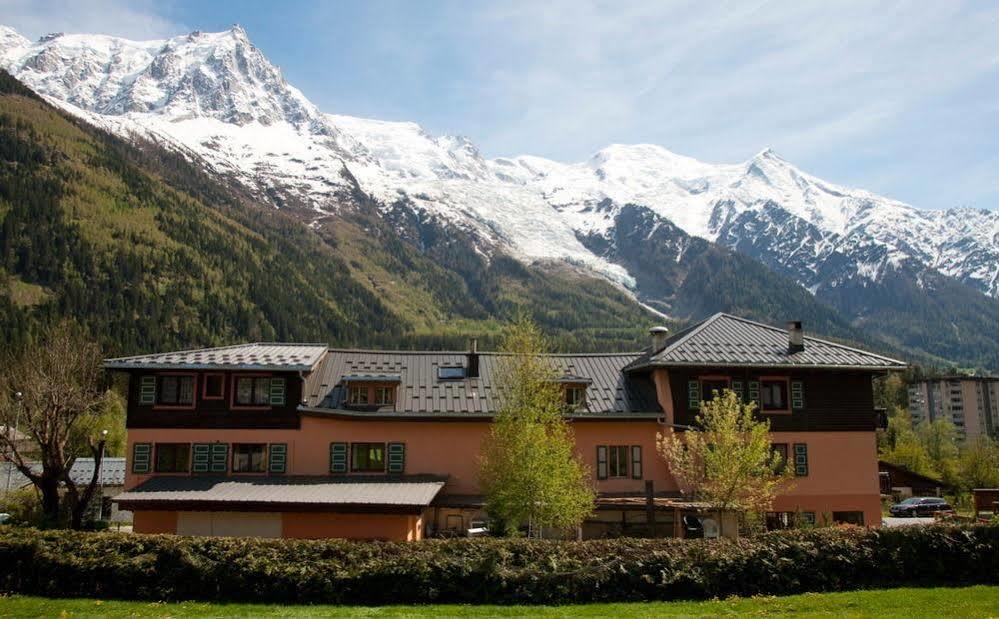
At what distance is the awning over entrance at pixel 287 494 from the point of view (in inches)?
1347

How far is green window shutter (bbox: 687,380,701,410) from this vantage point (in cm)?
4159

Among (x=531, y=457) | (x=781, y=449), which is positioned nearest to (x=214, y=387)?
(x=531, y=457)

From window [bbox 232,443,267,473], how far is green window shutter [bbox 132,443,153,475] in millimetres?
3772

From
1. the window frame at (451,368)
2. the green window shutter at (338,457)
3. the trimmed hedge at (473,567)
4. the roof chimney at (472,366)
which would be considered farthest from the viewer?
the roof chimney at (472,366)

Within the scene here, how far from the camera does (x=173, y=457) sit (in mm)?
39844

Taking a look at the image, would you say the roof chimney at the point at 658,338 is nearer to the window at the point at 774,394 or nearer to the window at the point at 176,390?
the window at the point at 774,394

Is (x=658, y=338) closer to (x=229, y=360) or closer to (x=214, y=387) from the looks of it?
(x=229, y=360)

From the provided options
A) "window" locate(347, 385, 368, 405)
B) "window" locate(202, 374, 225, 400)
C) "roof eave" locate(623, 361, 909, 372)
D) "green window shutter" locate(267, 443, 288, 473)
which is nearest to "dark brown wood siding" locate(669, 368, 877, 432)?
"roof eave" locate(623, 361, 909, 372)

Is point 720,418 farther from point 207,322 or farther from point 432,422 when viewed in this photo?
point 207,322

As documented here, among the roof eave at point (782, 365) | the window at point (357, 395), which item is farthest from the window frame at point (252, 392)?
the roof eave at point (782, 365)

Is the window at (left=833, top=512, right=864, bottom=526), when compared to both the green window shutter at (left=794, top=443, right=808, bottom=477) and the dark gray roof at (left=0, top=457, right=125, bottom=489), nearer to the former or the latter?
the green window shutter at (left=794, top=443, right=808, bottom=477)

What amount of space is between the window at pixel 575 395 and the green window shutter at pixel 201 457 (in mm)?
17132

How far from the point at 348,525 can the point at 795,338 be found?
24279 millimetres

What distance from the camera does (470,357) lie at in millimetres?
45062
